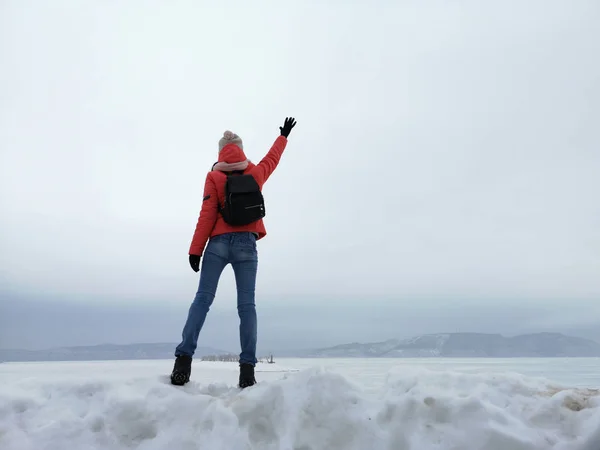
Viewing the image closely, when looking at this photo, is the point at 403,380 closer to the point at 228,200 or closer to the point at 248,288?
the point at 248,288

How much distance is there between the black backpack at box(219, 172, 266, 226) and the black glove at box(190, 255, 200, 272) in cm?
56

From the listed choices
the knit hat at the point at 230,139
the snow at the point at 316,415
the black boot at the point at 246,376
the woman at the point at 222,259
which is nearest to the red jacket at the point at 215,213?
the woman at the point at 222,259

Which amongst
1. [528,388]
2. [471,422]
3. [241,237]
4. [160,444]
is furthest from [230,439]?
[528,388]

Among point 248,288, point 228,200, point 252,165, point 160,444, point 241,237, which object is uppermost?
point 252,165

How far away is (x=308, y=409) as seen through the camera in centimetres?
350

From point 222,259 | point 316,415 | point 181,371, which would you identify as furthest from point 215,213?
point 316,415

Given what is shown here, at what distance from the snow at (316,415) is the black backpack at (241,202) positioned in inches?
72.7

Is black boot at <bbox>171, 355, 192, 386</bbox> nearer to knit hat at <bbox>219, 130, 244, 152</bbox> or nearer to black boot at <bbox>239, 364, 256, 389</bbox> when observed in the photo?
black boot at <bbox>239, 364, 256, 389</bbox>

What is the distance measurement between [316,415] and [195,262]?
90.5 inches

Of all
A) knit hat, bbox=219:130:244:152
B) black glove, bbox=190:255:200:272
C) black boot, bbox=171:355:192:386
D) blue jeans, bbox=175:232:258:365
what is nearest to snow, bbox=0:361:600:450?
black boot, bbox=171:355:192:386

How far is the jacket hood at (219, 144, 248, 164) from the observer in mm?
5301

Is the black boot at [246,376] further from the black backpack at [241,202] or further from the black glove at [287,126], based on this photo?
the black glove at [287,126]

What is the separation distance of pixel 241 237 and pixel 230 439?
7.18 feet

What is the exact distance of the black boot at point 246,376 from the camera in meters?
4.56
